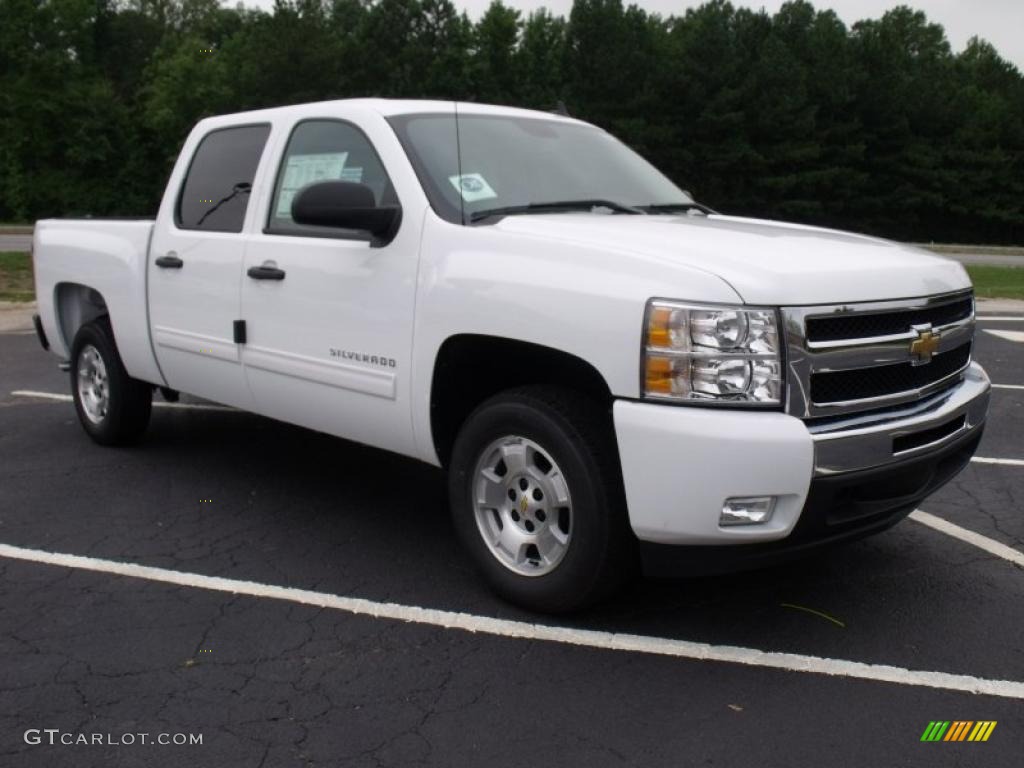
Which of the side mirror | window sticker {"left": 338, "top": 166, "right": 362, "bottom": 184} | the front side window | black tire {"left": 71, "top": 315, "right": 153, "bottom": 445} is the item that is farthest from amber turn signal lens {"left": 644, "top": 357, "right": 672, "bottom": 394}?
black tire {"left": 71, "top": 315, "right": 153, "bottom": 445}

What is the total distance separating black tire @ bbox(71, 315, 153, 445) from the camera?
6.25 metres

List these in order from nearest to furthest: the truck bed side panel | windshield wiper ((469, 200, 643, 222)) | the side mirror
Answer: the side mirror, windshield wiper ((469, 200, 643, 222)), the truck bed side panel

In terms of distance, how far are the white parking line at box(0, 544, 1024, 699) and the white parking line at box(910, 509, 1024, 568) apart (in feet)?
4.29

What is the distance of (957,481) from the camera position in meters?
5.83

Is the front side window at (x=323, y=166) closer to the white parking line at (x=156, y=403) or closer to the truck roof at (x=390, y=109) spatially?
the truck roof at (x=390, y=109)

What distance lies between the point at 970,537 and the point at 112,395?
482 cm

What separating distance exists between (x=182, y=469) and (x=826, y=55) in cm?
5786

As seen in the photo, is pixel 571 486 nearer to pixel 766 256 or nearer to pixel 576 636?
pixel 576 636

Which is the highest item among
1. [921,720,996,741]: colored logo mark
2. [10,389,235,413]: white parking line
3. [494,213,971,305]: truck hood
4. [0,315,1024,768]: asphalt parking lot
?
[494,213,971,305]: truck hood

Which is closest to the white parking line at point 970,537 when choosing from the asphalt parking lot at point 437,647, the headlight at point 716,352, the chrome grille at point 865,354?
the asphalt parking lot at point 437,647

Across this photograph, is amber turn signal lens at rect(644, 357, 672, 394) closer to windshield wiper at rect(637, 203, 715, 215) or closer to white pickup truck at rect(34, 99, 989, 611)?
white pickup truck at rect(34, 99, 989, 611)

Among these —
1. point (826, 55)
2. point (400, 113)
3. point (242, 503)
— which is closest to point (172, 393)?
point (242, 503)

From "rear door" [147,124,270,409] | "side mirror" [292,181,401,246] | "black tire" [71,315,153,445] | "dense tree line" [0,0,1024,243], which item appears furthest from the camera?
"dense tree line" [0,0,1024,243]

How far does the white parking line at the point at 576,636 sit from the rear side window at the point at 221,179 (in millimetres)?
1778
